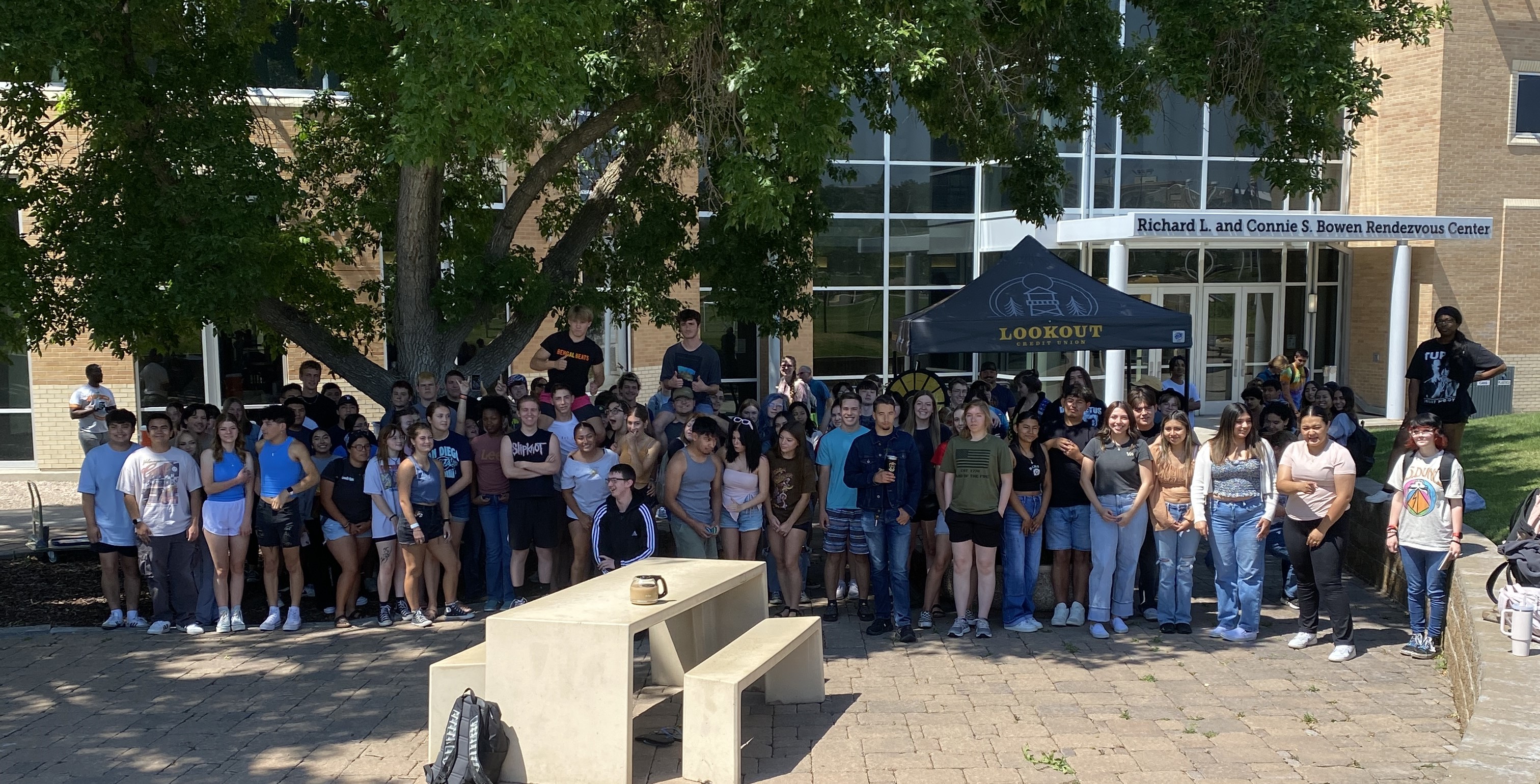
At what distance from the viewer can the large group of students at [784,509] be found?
327 inches

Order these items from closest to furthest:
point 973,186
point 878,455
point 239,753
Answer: point 239,753
point 878,455
point 973,186

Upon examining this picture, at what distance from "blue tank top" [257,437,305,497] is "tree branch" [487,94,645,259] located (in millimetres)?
2838

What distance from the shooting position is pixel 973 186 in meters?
21.8

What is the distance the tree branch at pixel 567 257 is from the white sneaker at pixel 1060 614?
17.5 ft

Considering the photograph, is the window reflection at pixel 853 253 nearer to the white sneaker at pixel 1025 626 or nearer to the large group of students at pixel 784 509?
the large group of students at pixel 784 509

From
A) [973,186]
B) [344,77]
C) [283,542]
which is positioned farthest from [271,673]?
[973,186]

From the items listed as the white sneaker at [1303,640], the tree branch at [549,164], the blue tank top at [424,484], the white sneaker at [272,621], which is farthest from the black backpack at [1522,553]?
the white sneaker at [272,621]

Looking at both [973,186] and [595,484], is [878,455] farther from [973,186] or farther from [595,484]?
[973,186]

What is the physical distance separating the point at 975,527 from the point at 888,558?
66cm

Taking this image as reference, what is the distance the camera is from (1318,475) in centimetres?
816

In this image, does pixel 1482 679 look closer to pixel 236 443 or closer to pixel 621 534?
pixel 621 534

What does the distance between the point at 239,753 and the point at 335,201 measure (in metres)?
6.99

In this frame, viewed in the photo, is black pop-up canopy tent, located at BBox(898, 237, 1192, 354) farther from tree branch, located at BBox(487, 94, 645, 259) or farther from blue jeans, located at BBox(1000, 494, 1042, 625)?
tree branch, located at BBox(487, 94, 645, 259)

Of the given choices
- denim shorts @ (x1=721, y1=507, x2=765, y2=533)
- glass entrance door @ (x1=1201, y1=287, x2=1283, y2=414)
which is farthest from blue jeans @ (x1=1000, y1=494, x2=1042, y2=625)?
glass entrance door @ (x1=1201, y1=287, x2=1283, y2=414)
